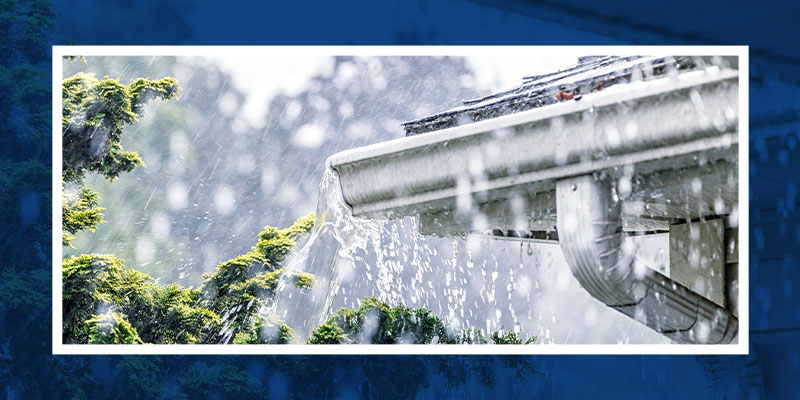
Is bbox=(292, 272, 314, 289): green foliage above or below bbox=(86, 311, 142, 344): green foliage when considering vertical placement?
above

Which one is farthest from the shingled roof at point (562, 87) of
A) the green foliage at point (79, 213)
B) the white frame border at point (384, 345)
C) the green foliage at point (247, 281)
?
the green foliage at point (79, 213)

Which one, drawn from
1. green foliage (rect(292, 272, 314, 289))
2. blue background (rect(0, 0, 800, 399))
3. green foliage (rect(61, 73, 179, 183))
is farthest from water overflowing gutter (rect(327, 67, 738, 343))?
green foliage (rect(61, 73, 179, 183))

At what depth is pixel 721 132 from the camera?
3541 mm

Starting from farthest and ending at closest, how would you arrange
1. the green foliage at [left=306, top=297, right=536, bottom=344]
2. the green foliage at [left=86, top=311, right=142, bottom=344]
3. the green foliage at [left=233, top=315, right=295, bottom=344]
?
the green foliage at [left=306, top=297, right=536, bottom=344] → the green foliage at [left=233, top=315, right=295, bottom=344] → the green foliage at [left=86, top=311, right=142, bottom=344]

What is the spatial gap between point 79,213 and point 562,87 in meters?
7.42

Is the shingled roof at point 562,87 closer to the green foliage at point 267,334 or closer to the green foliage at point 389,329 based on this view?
the green foliage at point 267,334

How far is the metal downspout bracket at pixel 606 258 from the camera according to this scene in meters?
4.04

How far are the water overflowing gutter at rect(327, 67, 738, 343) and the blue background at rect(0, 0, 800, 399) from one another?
1.45 meters

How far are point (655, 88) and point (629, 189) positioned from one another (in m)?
0.57

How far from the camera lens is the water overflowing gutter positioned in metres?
3.62

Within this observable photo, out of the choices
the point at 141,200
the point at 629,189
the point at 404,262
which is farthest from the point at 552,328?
the point at 629,189

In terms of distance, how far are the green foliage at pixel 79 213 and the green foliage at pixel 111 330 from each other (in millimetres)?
956

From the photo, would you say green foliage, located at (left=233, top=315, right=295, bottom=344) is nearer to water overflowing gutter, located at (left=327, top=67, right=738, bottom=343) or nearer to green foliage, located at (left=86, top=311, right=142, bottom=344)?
green foliage, located at (left=86, top=311, right=142, bottom=344)

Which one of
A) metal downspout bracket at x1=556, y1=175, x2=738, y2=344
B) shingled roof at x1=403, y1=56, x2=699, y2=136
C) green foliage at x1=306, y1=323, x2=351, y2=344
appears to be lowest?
green foliage at x1=306, y1=323, x2=351, y2=344
